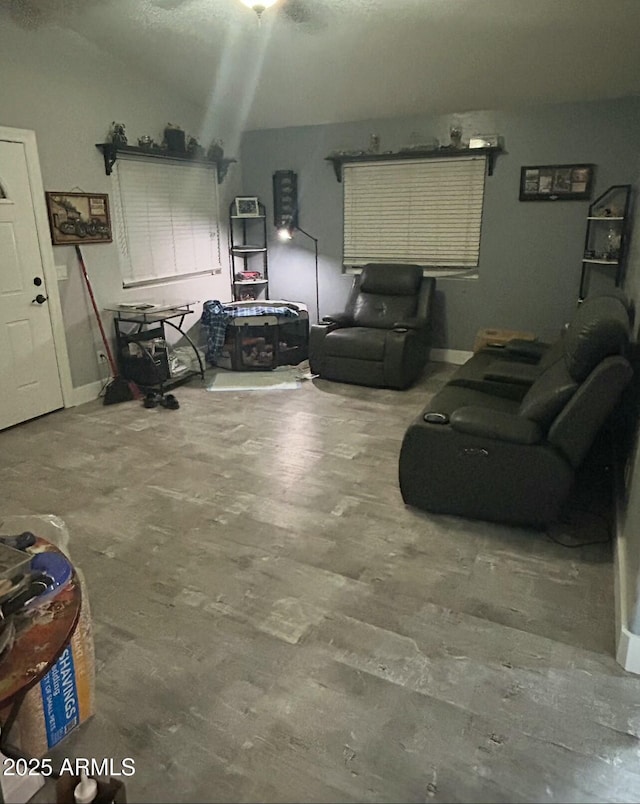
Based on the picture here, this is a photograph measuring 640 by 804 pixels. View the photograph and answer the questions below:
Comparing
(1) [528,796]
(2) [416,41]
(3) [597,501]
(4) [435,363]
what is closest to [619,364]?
(3) [597,501]

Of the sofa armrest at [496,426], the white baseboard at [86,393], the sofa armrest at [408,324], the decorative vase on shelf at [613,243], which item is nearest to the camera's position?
the sofa armrest at [496,426]

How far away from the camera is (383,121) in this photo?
18.0 ft

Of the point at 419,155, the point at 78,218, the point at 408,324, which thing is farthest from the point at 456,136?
the point at 78,218

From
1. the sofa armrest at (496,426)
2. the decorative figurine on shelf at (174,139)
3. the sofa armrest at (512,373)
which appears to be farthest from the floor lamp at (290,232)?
the sofa armrest at (496,426)

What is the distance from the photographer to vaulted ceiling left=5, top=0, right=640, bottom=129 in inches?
141

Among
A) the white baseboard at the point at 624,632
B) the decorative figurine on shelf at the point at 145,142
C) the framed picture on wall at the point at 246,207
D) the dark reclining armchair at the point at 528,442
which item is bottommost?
the white baseboard at the point at 624,632

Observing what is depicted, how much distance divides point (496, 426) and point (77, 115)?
382cm

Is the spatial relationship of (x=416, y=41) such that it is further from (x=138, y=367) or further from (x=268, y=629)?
(x=268, y=629)

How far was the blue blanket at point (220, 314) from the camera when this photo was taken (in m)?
5.43

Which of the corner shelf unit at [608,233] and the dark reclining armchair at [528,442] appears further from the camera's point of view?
the corner shelf unit at [608,233]

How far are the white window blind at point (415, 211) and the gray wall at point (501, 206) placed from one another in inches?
5.4

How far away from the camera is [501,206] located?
5215 millimetres

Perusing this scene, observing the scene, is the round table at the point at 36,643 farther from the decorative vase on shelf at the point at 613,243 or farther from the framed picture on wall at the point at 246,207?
the framed picture on wall at the point at 246,207

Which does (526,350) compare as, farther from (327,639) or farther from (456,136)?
(327,639)
